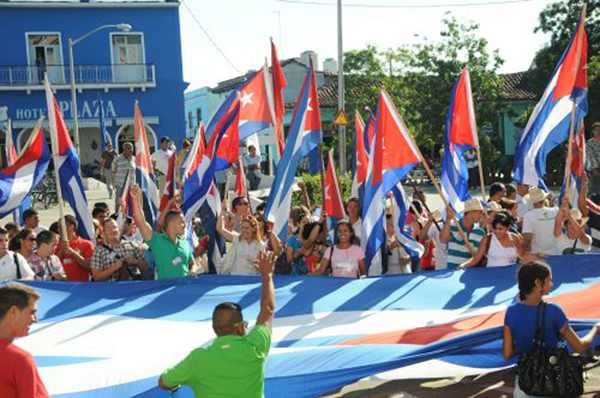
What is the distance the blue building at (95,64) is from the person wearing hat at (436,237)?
91.1 ft

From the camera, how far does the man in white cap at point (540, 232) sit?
861 cm

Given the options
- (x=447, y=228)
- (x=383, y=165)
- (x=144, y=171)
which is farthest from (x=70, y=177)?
(x=447, y=228)

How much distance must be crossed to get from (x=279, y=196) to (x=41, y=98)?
29.4 metres

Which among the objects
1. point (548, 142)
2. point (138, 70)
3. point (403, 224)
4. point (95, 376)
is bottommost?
point (95, 376)

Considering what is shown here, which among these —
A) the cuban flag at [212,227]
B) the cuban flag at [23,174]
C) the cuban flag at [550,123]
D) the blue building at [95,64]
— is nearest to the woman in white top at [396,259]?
the cuban flag at [550,123]

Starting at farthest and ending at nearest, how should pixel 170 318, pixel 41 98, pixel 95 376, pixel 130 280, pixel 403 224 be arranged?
pixel 41 98, pixel 403 224, pixel 130 280, pixel 170 318, pixel 95 376

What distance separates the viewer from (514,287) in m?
7.52

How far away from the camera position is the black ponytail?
4.90 m

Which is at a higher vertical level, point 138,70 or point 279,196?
point 138,70

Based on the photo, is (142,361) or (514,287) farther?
(514,287)

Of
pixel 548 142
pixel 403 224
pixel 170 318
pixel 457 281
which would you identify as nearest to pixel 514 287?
pixel 457 281

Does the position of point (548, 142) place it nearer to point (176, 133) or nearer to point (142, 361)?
point (142, 361)

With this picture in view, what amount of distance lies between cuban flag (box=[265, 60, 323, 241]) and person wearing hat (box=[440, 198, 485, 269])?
1.77 meters

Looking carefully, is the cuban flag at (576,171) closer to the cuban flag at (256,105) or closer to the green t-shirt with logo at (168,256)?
the cuban flag at (256,105)
